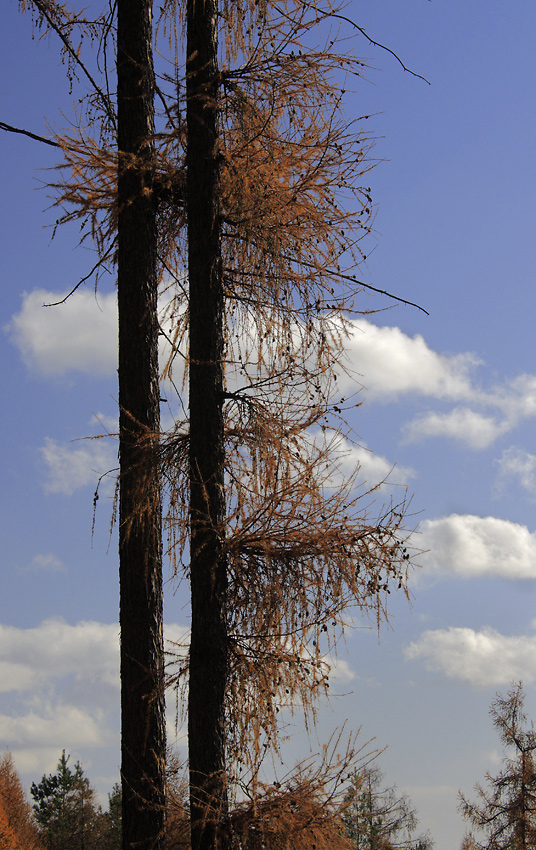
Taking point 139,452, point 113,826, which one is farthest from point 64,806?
point 139,452

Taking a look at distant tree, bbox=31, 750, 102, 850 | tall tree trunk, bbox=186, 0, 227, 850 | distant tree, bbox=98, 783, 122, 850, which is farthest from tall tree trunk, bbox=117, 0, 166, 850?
distant tree, bbox=31, 750, 102, 850

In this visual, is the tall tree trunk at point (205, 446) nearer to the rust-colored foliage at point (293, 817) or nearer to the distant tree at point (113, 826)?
the rust-colored foliage at point (293, 817)

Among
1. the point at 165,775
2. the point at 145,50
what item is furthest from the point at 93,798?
the point at 145,50

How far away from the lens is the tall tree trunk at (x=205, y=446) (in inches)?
231

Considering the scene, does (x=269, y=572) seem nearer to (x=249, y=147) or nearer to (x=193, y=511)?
(x=193, y=511)

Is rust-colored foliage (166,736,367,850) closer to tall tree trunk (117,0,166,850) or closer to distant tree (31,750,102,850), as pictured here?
tall tree trunk (117,0,166,850)

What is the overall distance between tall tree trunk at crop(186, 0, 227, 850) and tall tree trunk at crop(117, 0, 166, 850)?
0.49m

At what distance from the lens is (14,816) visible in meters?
26.1

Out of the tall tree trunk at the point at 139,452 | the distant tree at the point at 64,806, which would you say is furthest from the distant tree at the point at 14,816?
the tall tree trunk at the point at 139,452

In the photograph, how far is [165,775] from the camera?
6488 mm

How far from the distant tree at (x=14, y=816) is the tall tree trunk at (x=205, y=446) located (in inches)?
711

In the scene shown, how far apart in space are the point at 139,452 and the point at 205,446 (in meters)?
0.80

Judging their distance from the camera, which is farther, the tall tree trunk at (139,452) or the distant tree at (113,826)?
the distant tree at (113,826)

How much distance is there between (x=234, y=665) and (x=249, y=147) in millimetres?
4232
